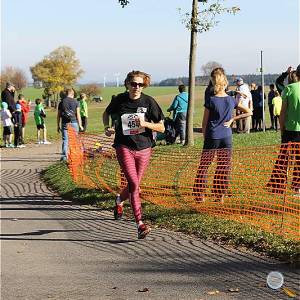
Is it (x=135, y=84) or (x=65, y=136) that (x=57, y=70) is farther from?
(x=135, y=84)

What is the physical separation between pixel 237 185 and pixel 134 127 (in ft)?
6.38

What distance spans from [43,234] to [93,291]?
2748 millimetres

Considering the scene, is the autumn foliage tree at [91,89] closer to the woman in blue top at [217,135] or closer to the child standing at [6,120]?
the child standing at [6,120]

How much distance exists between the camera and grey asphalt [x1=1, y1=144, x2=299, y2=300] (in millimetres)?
5000

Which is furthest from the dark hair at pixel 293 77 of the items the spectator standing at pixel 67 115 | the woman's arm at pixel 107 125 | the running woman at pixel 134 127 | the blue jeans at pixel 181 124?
the blue jeans at pixel 181 124

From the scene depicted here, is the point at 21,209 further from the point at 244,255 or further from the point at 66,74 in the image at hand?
the point at 66,74

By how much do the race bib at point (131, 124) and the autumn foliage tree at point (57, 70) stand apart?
3492 inches

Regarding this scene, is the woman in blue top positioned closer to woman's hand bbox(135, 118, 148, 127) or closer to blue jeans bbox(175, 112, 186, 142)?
woman's hand bbox(135, 118, 148, 127)

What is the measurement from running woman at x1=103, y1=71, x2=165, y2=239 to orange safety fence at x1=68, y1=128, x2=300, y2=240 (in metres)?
1.23

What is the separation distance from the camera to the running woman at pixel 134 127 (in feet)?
23.8

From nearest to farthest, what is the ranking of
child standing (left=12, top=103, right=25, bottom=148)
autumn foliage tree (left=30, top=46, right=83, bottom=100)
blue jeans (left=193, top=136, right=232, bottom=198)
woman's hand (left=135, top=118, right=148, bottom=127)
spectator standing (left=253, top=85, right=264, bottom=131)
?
1. woman's hand (left=135, top=118, right=148, bottom=127)
2. blue jeans (left=193, top=136, right=232, bottom=198)
3. child standing (left=12, top=103, right=25, bottom=148)
4. spectator standing (left=253, top=85, right=264, bottom=131)
5. autumn foliage tree (left=30, top=46, right=83, bottom=100)

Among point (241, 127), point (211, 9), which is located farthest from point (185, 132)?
point (241, 127)

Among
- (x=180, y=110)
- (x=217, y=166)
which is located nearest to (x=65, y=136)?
(x=180, y=110)

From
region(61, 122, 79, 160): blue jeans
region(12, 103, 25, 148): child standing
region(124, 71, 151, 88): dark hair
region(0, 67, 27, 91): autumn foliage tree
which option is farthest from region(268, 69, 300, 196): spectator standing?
region(0, 67, 27, 91): autumn foliage tree
